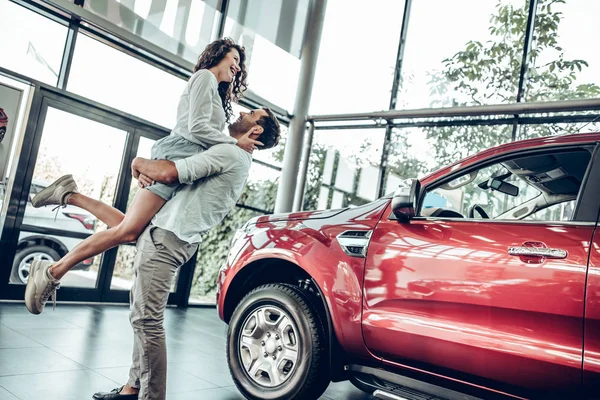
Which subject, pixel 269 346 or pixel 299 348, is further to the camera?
pixel 269 346

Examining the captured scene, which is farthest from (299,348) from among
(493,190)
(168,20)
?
(168,20)

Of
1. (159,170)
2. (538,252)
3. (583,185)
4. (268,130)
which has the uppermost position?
(268,130)

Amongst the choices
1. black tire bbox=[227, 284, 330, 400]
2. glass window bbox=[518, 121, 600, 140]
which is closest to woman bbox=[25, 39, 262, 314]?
black tire bbox=[227, 284, 330, 400]

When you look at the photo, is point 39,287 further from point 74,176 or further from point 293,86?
point 293,86

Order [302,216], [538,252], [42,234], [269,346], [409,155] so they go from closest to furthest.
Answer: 1. [538,252]
2. [269,346]
3. [302,216]
4. [42,234]
5. [409,155]

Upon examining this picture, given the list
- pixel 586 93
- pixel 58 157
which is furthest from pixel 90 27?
pixel 586 93

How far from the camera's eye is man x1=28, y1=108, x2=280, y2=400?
216cm

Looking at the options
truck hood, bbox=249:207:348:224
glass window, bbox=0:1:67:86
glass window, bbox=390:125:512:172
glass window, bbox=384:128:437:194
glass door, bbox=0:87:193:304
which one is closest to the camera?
truck hood, bbox=249:207:348:224

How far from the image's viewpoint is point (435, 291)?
222cm

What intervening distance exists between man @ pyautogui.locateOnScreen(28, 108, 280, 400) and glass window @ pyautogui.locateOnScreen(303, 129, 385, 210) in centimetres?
517

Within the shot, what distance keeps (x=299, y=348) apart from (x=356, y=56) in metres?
6.39

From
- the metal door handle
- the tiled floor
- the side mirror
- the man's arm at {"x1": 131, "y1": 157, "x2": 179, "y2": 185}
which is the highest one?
the side mirror

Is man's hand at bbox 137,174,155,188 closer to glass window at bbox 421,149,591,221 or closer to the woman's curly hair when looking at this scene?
the woman's curly hair

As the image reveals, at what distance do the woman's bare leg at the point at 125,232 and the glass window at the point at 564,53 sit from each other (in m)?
5.52
